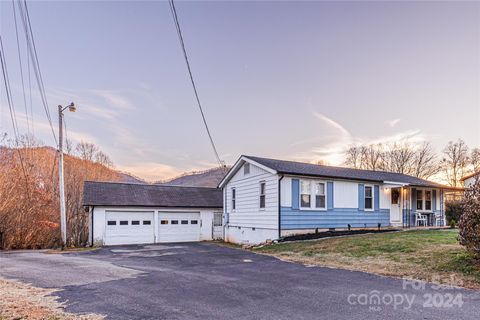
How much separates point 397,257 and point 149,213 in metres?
15.5

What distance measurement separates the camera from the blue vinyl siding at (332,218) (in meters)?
16.0

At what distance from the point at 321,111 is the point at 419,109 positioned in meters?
5.40

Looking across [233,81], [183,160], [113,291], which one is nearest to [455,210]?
[233,81]

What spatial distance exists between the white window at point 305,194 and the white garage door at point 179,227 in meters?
8.95

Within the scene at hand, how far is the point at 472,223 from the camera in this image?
804 centimetres

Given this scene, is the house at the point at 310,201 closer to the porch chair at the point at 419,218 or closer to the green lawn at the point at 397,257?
the porch chair at the point at 419,218

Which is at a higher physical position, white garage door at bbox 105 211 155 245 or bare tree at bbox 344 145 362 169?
bare tree at bbox 344 145 362 169

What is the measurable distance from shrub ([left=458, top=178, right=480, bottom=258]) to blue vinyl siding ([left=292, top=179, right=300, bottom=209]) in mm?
8206

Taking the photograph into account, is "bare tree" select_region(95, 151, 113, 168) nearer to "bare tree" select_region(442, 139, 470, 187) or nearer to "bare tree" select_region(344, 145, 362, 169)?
"bare tree" select_region(344, 145, 362, 169)

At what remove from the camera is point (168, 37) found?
497 inches

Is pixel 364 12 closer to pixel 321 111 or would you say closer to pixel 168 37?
pixel 321 111

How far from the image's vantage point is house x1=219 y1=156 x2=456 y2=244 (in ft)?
52.8

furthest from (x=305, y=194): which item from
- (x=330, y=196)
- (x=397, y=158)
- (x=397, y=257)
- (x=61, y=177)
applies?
(x=397, y=158)

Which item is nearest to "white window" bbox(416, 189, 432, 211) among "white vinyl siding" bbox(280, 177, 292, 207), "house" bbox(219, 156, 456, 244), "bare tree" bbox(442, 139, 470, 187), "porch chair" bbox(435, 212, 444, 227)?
"house" bbox(219, 156, 456, 244)
